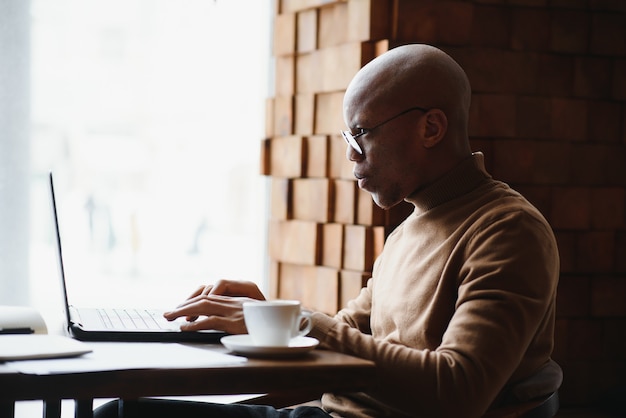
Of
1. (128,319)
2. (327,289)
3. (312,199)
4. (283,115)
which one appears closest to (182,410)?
(128,319)

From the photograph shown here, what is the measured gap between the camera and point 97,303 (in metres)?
2.88

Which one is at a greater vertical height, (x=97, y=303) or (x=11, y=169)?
(x=11, y=169)

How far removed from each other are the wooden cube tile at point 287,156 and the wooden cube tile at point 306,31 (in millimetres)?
286

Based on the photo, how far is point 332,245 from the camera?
2.75m

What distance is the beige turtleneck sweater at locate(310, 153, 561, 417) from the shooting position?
4.70ft

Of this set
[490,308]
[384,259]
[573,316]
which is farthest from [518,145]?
[490,308]

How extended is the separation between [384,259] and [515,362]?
1.97 feet

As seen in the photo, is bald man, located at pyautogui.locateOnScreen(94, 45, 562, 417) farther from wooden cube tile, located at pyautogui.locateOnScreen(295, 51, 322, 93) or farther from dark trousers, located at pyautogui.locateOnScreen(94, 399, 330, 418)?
wooden cube tile, located at pyautogui.locateOnScreen(295, 51, 322, 93)

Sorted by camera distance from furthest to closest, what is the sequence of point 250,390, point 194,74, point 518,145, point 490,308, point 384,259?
point 194,74 → point 518,145 → point 384,259 → point 490,308 → point 250,390

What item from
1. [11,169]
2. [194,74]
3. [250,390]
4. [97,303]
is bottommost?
[97,303]

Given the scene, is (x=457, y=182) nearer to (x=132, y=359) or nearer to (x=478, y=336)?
(x=478, y=336)

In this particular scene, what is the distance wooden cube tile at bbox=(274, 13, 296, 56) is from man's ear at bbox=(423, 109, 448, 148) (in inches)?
46.8

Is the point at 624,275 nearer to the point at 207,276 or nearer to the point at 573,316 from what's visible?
the point at 573,316

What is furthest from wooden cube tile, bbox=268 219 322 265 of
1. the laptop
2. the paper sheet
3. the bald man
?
the paper sheet
